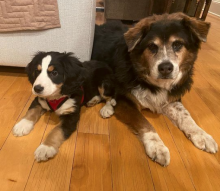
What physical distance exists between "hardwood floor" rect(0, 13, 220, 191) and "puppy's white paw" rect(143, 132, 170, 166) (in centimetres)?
5

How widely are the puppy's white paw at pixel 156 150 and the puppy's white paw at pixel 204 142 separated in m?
0.32

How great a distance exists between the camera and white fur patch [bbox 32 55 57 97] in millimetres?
1457

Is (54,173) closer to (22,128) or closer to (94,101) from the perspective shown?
(22,128)

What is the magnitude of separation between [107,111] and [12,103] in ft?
3.11

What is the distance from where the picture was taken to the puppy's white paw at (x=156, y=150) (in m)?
1.47

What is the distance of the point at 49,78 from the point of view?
59.3 inches

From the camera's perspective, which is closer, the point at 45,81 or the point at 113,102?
the point at 45,81

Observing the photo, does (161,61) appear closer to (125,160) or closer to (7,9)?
(125,160)

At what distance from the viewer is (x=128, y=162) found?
149 cm

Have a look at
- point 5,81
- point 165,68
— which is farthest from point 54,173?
point 5,81

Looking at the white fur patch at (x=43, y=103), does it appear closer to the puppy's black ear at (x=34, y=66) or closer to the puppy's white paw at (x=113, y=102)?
the puppy's black ear at (x=34, y=66)

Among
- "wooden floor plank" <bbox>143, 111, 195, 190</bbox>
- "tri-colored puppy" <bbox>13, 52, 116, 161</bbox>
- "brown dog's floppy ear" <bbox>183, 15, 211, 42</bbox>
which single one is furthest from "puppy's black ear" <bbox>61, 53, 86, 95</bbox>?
"brown dog's floppy ear" <bbox>183, 15, 211, 42</bbox>

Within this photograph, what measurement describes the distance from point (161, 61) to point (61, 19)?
3.58ft

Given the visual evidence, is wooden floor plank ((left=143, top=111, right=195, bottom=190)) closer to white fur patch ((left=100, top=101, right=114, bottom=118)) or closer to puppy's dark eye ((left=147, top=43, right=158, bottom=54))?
white fur patch ((left=100, top=101, right=114, bottom=118))
